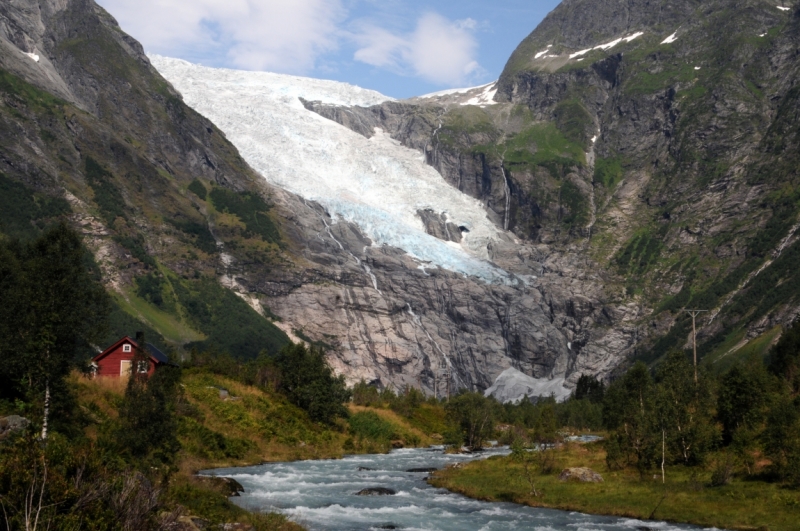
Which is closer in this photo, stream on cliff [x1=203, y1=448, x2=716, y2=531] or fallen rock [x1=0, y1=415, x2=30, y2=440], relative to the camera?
fallen rock [x1=0, y1=415, x2=30, y2=440]

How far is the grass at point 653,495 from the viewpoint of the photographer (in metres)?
33.5

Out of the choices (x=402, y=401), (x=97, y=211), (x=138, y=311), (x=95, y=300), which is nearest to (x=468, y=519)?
(x=95, y=300)

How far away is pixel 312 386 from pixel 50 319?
42.7 m

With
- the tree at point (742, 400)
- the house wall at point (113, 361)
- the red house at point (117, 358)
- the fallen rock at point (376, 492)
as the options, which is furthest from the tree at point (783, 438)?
the house wall at point (113, 361)

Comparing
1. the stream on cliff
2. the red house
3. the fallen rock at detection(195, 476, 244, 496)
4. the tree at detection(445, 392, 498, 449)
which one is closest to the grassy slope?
the fallen rock at detection(195, 476, 244, 496)

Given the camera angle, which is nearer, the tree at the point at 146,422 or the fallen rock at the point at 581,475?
the tree at the point at 146,422

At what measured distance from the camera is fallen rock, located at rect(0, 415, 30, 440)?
88.7 ft

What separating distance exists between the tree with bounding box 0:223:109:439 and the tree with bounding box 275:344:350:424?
131 ft

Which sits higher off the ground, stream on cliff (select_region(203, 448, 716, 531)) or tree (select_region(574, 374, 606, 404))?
tree (select_region(574, 374, 606, 404))

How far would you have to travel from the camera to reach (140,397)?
37281 mm

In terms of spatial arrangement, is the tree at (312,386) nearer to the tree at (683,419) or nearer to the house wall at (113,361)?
the house wall at (113,361)

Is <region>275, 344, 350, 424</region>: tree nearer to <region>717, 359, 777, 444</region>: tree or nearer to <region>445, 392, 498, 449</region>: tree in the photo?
<region>445, 392, 498, 449</region>: tree

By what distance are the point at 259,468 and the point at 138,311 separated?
403 feet

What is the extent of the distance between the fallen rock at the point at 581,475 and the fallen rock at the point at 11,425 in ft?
100
